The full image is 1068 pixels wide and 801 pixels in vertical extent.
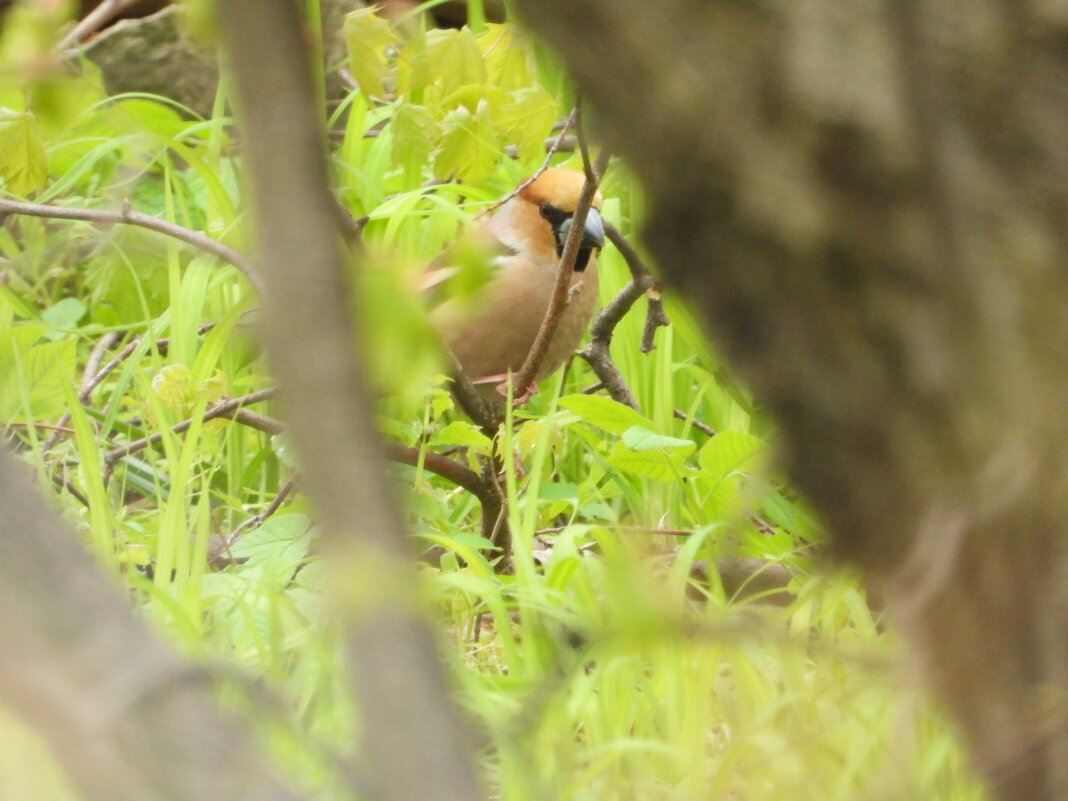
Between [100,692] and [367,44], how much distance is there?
4.03ft

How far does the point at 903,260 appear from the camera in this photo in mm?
554

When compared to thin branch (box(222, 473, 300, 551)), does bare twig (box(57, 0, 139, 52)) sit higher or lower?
higher

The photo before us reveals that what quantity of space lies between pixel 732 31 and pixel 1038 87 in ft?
0.43

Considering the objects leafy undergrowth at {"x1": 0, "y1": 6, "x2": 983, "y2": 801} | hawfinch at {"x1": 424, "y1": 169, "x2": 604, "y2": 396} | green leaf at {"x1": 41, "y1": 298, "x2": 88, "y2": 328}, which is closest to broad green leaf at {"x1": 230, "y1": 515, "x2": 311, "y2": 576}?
leafy undergrowth at {"x1": 0, "y1": 6, "x2": 983, "y2": 801}

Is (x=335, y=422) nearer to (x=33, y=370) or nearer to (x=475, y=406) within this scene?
(x=475, y=406)

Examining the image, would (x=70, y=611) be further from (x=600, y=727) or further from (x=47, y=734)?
(x=600, y=727)

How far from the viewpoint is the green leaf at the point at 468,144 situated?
65.5 inches

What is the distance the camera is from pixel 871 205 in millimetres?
546

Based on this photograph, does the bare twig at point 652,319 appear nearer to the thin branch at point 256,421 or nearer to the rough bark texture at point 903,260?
the thin branch at point 256,421

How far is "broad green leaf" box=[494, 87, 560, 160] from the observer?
170cm

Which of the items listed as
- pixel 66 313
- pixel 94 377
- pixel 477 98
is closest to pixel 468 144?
pixel 477 98

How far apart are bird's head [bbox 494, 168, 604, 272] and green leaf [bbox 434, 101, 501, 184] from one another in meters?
1.19

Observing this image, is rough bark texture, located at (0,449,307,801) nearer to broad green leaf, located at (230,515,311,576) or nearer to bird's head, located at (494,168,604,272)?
broad green leaf, located at (230,515,311,576)

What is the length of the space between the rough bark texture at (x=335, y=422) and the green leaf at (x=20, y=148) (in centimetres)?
132
